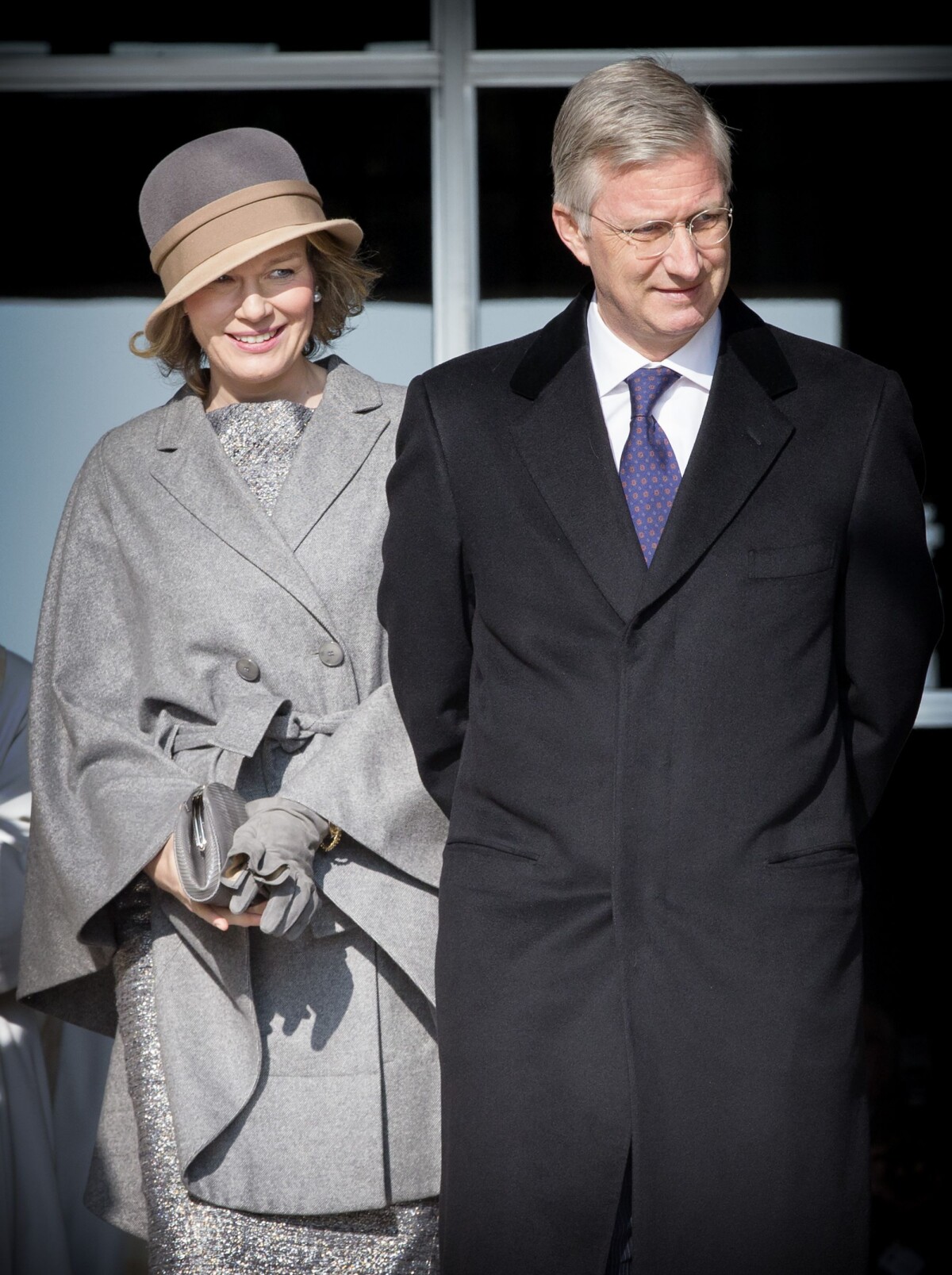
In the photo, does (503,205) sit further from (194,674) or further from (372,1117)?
(372,1117)

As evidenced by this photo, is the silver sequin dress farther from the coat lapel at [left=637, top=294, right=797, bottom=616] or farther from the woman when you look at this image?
the coat lapel at [left=637, top=294, right=797, bottom=616]

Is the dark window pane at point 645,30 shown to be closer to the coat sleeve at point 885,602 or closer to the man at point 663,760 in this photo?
the man at point 663,760

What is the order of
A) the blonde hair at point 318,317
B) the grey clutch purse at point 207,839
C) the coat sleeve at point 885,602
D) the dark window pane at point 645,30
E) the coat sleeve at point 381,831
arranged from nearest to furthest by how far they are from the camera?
the coat sleeve at point 885,602
the grey clutch purse at point 207,839
the coat sleeve at point 381,831
the blonde hair at point 318,317
the dark window pane at point 645,30

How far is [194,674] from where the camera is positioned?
2734 mm

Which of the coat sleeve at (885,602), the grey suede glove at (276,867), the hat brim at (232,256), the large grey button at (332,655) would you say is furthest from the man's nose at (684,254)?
the grey suede glove at (276,867)

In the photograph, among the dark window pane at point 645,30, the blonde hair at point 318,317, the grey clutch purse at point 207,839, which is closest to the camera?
the grey clutch purse at point 207,839

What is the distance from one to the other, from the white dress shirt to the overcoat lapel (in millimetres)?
552

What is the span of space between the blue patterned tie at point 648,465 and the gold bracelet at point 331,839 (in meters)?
0.64

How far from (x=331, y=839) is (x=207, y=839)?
0.64 feet

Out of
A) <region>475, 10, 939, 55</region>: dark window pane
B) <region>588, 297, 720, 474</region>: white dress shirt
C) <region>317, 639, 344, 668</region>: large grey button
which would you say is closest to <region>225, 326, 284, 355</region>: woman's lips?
<region>317, 639, 344, 668</region>: large grey button

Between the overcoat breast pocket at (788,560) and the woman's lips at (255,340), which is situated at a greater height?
the woman's lips at (255,340)

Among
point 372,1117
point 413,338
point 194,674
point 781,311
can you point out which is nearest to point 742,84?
point 781,311

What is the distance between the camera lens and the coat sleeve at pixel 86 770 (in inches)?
105

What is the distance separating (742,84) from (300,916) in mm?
2669
